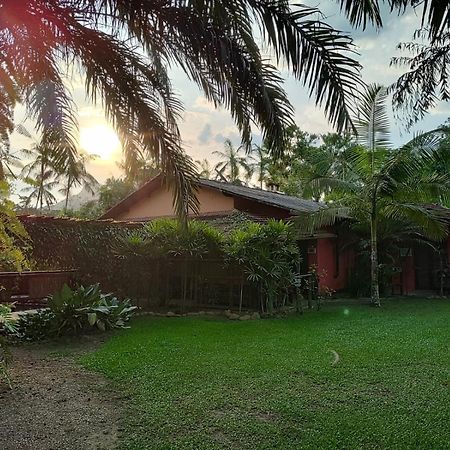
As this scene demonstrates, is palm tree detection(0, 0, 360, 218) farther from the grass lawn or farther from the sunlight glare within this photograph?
the grass lawn

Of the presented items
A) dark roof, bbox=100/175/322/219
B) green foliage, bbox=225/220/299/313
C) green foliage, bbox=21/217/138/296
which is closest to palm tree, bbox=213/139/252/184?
dark roof, bbox=100/175/322/219

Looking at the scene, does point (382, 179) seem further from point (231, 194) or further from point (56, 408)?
point (56, 408)

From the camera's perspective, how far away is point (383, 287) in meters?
15.9

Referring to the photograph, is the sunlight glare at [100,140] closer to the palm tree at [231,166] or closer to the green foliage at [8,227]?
the green foliage at [8,227]

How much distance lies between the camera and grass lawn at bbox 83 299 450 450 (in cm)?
396

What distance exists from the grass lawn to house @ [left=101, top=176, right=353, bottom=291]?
6.26 meters

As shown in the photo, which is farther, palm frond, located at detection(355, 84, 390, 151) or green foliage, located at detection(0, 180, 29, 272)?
palm frond, located at detection(355, 84, 390, 151)

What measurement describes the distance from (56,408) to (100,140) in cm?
363

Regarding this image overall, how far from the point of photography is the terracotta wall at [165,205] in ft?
53.5

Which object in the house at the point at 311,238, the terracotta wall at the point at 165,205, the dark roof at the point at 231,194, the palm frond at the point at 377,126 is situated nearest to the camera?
the palm frond at the point at 377,126

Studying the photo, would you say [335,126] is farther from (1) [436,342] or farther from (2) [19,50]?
(1) [436,342]

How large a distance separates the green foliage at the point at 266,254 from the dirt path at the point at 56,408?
201 inches

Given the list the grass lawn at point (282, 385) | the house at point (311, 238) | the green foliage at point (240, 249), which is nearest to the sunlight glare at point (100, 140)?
the grass lawn at point (282, 385)

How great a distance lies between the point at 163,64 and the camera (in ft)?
18.1
